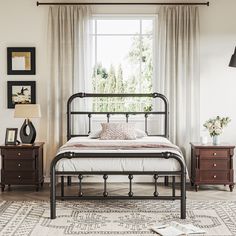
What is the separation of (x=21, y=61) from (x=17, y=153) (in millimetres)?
1428

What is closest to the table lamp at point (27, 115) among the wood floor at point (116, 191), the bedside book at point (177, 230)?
the wood floor at point (116, 191)

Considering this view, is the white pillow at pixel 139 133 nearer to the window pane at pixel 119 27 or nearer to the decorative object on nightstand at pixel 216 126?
the decorative object on nightstand at pixel 216 126

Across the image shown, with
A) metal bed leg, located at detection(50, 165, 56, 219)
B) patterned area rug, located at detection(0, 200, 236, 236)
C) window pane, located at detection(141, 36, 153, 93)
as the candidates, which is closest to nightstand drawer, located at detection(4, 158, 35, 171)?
patterned area rug, located at detection(0, 200, 236, 236)

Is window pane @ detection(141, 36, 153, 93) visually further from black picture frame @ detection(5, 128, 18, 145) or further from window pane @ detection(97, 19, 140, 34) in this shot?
black picture frame @ detection(5, 128, 18, 145)

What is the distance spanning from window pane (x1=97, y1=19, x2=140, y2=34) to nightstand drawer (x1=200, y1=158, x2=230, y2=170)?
2230 millimetres

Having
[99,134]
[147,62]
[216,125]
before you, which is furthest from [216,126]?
[99,134]

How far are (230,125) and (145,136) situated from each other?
53.2 inches

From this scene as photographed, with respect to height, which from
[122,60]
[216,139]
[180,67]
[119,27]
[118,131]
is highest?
[119,27]

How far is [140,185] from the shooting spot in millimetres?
7719

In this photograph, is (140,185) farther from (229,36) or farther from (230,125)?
(229,36)

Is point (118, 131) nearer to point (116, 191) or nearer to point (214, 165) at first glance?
point (116, 191)

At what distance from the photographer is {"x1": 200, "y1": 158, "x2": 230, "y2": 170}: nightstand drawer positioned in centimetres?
721

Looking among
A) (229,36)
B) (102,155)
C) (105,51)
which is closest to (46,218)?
(102,155)

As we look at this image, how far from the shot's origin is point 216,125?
7.38m
